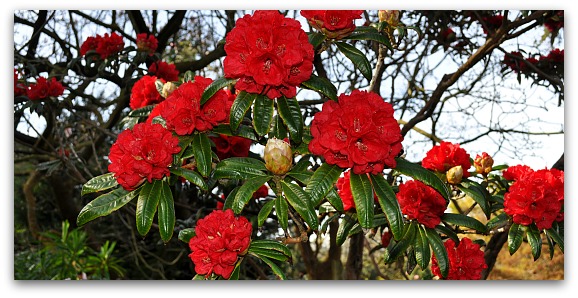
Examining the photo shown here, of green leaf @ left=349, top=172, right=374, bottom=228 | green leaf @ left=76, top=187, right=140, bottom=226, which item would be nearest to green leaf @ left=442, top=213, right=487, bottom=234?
green leaf @ left=349, top=172, right=374, bottom=228

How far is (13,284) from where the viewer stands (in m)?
1.77

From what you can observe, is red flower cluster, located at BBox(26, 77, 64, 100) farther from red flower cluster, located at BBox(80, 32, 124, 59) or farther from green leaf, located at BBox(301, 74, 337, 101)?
green leaf, located at BBox(301, 74, 337, 101)

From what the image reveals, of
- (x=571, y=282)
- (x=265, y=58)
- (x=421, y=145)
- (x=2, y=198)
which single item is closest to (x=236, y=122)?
(x=265, y=58)

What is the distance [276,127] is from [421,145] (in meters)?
1.53

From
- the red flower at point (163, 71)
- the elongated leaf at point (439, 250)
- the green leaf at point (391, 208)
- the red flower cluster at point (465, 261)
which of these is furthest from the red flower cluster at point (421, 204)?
the red flower at point (163, 71)

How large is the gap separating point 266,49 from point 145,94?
2.25 ft

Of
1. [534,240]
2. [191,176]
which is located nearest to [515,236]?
[534,240]

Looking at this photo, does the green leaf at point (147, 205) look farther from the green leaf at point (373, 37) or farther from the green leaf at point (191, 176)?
the green leaf at point (373, 37)

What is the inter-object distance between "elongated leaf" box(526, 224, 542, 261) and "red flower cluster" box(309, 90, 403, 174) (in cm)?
63

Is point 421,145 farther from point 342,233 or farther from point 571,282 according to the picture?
point 342,233

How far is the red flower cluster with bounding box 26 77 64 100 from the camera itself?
221cm

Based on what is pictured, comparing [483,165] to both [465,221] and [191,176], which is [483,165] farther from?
[191,176]

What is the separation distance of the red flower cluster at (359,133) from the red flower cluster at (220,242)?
226 mm

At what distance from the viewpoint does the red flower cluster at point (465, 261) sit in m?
1.70
